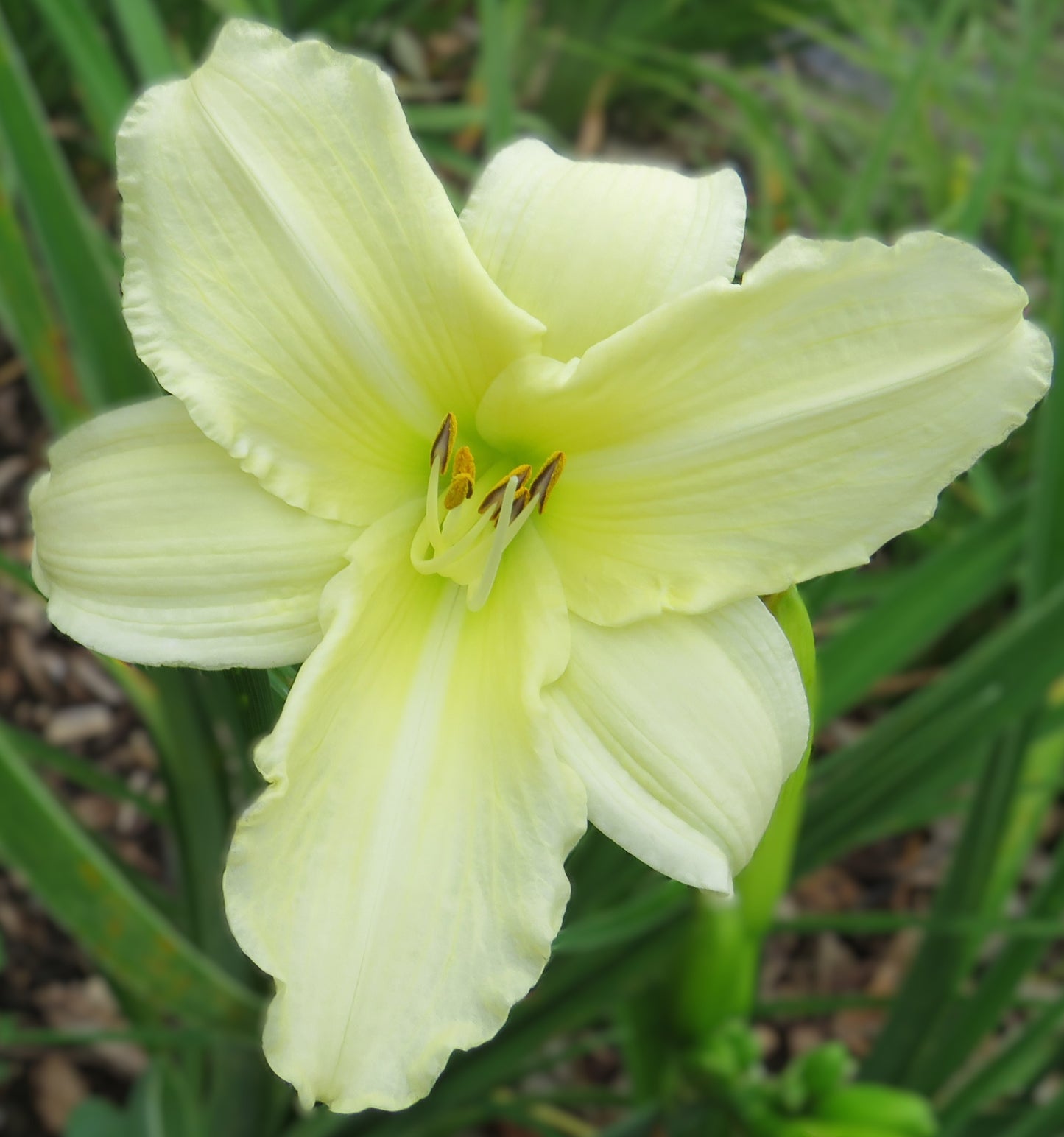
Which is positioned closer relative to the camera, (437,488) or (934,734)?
(437,488)

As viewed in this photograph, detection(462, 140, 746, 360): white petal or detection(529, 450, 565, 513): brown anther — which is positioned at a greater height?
detection(462, 140, 746, 360): white petal

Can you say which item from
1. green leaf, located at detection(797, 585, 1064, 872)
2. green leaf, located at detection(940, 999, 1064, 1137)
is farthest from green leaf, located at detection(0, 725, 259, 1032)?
green leaf, located at detection(940, 999, 1064, 1137)

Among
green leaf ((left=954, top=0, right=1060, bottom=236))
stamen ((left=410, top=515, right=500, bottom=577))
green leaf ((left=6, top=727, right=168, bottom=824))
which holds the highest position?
stamen ((left=410, top=515, right=500, bottom=577))

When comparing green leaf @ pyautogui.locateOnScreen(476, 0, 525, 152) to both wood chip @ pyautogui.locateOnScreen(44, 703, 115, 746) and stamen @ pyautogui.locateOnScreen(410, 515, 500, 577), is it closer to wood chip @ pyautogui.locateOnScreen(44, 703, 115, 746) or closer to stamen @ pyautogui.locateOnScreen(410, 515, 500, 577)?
stamen @ pyautogui.locateOnScreen(410, 515, 500, 577)

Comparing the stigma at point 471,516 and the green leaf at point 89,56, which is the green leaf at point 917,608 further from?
the green leaf at point 89,56

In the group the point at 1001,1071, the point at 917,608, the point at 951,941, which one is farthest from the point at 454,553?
the point at 1001,1071

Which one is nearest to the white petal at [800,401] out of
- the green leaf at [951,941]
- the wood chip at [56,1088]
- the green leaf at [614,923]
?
the green leaf at [614,923]

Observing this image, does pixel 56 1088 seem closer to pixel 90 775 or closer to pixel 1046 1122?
pixel 90 775
